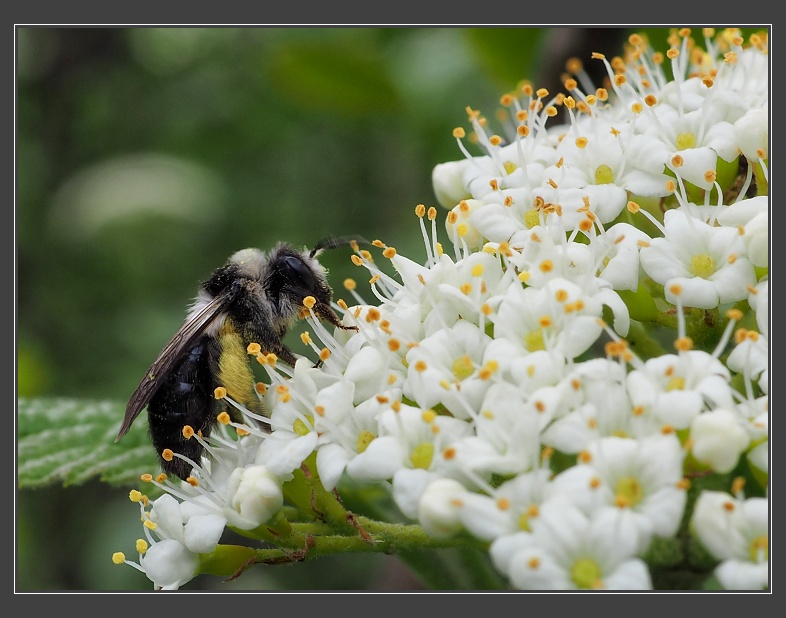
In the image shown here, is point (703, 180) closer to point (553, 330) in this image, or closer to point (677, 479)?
point (553, 330)

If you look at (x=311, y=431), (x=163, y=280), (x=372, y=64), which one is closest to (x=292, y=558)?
(x=311, y=431)

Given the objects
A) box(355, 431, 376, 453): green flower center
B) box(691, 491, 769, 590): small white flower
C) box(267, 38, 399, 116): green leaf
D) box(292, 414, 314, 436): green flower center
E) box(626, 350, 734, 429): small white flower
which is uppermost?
box(267, 38, 399, 116): green leaf

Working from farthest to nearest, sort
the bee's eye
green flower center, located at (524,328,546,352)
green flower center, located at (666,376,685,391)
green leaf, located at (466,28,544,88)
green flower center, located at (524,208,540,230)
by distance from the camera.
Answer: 1. green leaf, located at (466,28,544,88)
2. the bee's eye
3. green flower center, located at (524,208,540,230)
4. green flower center, located at (524,328,546,352)
5. green flower center, located at (666,376,685,391)


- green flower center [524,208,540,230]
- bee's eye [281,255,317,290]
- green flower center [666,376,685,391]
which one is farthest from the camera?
bee's eye [281,255,317,290]

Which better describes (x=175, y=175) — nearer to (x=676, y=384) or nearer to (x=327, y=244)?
(x=327, y=244)

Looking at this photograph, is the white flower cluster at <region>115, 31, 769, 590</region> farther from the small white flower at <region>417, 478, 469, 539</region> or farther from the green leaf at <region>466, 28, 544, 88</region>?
the green leaf at <region>466, 28, 544, 88</region>

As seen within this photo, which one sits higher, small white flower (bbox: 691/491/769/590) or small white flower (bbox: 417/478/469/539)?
small white flower (bbox: 417/478/469/539)

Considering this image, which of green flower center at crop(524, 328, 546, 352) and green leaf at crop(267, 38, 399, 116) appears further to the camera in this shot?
green leaf at crop(267, 38, 399, 116)

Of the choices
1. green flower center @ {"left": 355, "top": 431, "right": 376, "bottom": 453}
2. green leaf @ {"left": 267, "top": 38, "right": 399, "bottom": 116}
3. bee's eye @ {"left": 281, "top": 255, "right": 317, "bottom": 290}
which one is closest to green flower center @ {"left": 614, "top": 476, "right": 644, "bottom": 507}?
green flower center @ {"left": 355, "top": 431, "right": 376, "bottom": 453}
